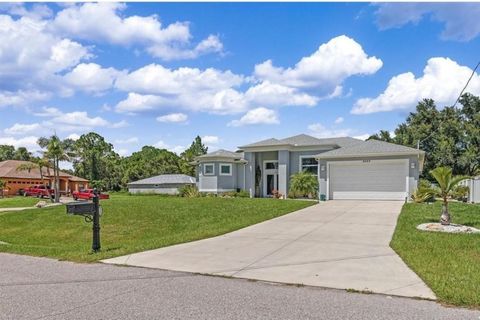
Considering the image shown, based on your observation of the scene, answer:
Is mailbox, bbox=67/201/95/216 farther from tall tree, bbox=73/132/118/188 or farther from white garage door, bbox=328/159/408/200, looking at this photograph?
tall tree, bbox=73/132/118/188

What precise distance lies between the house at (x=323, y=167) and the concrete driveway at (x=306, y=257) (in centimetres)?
932

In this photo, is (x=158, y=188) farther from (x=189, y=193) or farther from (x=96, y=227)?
(x=96, y=227)

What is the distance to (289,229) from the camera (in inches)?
520

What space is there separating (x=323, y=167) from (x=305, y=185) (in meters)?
1.68

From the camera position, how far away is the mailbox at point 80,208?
9.74 metres

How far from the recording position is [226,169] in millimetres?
30969

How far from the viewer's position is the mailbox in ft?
31.9

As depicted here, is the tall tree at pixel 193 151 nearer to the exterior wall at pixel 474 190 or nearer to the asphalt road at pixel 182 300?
the exterior wall at pixel 474 190

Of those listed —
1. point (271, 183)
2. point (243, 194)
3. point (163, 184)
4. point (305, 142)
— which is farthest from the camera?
point (163, 184)

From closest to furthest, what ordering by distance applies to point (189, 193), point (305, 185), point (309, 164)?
1. point (305, 185)
2. point (309, 164)
3. point (189, 193)

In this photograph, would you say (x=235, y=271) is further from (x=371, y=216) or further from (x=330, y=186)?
(x=330, y=186)

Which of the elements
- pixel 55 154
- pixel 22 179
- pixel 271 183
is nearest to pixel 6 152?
pixel 22 179

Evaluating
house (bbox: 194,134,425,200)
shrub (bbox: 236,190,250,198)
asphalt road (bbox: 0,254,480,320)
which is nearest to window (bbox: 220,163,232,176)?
house (bbox: 194,134,425,200)

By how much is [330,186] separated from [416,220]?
34.5ft
